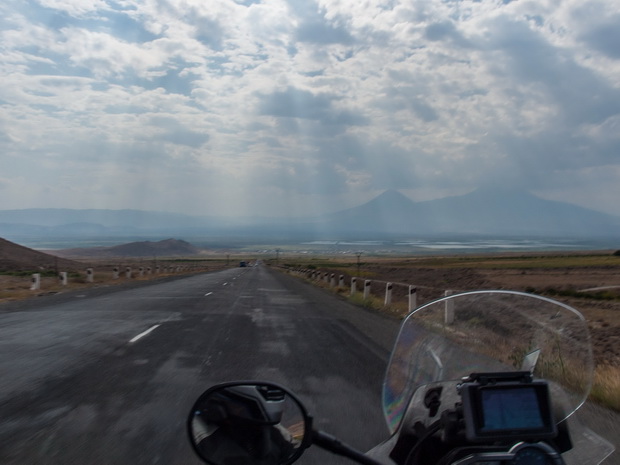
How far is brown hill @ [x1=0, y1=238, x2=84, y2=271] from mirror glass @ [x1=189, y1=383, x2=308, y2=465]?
52.8m

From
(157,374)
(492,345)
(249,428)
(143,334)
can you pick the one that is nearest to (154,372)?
(157,374)

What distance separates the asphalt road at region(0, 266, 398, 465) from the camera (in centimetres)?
582

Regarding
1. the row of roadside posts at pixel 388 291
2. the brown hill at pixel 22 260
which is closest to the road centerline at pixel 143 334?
the row of roadside posts at pixel 388 291

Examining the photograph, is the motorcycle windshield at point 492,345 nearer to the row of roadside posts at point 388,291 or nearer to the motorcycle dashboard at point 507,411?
the row of roadside posts at point 388,291

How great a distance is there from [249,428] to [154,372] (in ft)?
22.0

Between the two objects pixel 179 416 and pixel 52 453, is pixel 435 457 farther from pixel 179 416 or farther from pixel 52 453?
pixel 179 416

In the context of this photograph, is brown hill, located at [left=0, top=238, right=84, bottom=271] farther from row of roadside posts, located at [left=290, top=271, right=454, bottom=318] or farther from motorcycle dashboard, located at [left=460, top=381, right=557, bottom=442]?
motorcycle dashboard, located at [left=460, top=381, right=557, bottom=442]

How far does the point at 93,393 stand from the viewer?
770 centimetres

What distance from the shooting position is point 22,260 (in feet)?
192

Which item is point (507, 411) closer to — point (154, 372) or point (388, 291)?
point (154, 372)

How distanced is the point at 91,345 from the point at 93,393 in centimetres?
397

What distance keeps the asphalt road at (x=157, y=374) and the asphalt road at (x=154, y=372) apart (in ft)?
0.05

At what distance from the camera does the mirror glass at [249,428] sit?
2736mm

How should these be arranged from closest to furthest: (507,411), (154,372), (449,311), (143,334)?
(507,411)
(449,311)
(154,372)
(143,334)
